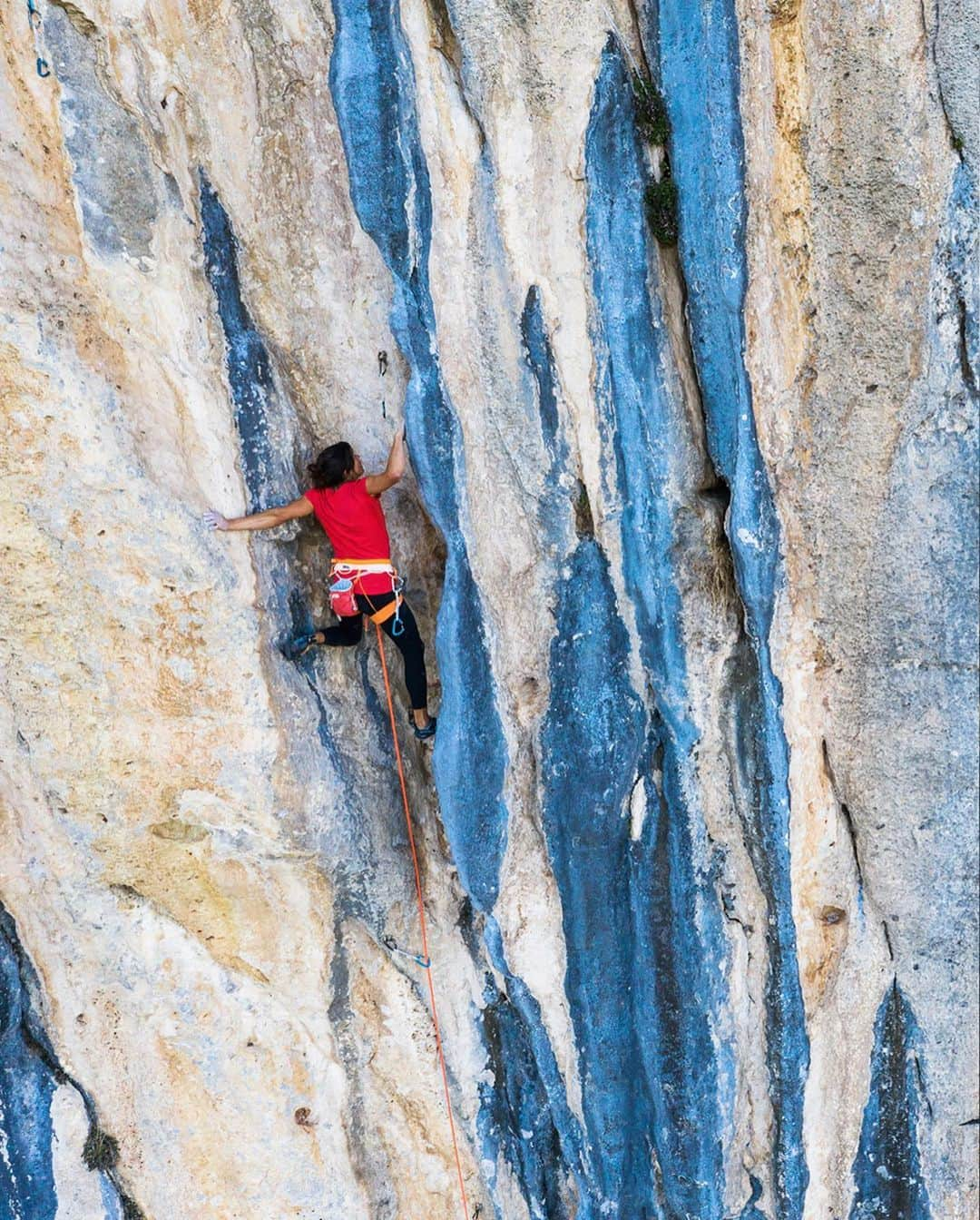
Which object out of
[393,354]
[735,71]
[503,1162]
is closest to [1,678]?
[393,354]

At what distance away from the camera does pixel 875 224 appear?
17.2 ft

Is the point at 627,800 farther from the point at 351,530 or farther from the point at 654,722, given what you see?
the point at 351,530

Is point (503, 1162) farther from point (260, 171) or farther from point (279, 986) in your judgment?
point (260, 171)

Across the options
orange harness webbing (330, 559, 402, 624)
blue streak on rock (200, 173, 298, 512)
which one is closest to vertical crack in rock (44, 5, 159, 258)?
blue streak on rock (200, 173, 298, 512)

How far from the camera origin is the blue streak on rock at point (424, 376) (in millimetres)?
5188

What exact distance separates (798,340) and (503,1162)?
500cm

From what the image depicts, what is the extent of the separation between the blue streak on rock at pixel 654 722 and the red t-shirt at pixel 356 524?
3.39ft

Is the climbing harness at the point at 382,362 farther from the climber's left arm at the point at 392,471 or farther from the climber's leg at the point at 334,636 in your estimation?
the climber's leg at the point at 334,636

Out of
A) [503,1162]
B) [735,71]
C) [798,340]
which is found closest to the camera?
[735,71]

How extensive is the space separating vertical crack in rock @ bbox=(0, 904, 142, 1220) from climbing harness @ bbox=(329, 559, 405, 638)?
2.45m

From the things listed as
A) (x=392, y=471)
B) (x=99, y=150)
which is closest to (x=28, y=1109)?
(x=392, y=471)

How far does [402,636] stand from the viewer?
579cm

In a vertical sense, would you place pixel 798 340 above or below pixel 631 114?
below

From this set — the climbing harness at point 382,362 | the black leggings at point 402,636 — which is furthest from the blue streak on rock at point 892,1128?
the climbing harness at point 382,362
